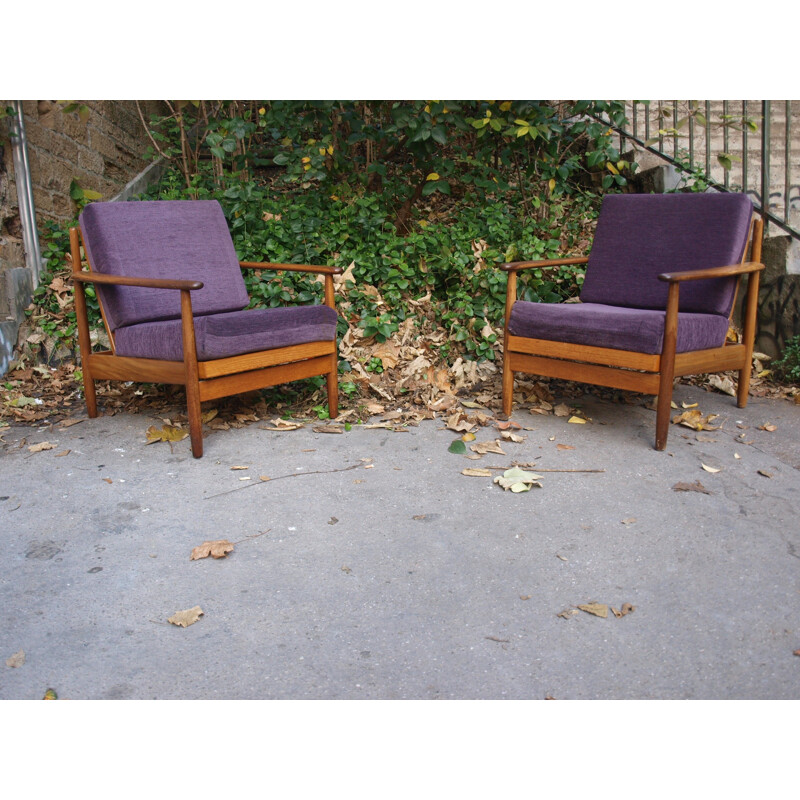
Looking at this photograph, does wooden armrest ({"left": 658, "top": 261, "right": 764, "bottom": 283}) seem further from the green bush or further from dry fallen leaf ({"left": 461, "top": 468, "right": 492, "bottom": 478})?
dry fallen leaf ({"left": 461, "top": 468, "right": 492, "bottom": 478})

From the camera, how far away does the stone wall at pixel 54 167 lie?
14.1 feet

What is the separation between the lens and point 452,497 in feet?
8.97

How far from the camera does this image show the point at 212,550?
2.33 meters

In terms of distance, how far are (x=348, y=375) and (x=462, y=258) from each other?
1.03 metres

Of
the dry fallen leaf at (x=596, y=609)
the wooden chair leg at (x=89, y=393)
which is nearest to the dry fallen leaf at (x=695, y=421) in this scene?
the dry fallen leaf at (x=596, y=609)

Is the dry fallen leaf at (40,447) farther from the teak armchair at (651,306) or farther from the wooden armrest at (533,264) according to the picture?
the wooden armrest at (533,264)

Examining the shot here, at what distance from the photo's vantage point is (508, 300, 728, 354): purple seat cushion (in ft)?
10.3

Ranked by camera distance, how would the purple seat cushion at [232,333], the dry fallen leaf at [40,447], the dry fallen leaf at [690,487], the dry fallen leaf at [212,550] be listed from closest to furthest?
the dry fallen leaf at [212,550], the dry fallen leaf at [690,487], the purple seat cushion at [232,333], the dry fallen leaf at [40,447]

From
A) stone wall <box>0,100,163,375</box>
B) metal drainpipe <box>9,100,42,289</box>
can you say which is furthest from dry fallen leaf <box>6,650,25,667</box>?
metal drainpipe <box>9,100,42,289</box>

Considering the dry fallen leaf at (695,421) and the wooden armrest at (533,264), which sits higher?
the wooden armrest at (533,264)

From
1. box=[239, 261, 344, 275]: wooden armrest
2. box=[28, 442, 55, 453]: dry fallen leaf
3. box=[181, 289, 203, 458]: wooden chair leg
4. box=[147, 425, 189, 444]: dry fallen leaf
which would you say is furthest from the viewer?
box=[239, 261, 344, 275]: wooden armrest

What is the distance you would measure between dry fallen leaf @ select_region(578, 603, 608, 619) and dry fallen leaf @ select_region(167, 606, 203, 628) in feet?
3.28

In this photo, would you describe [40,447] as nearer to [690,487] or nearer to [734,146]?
[690,487]
